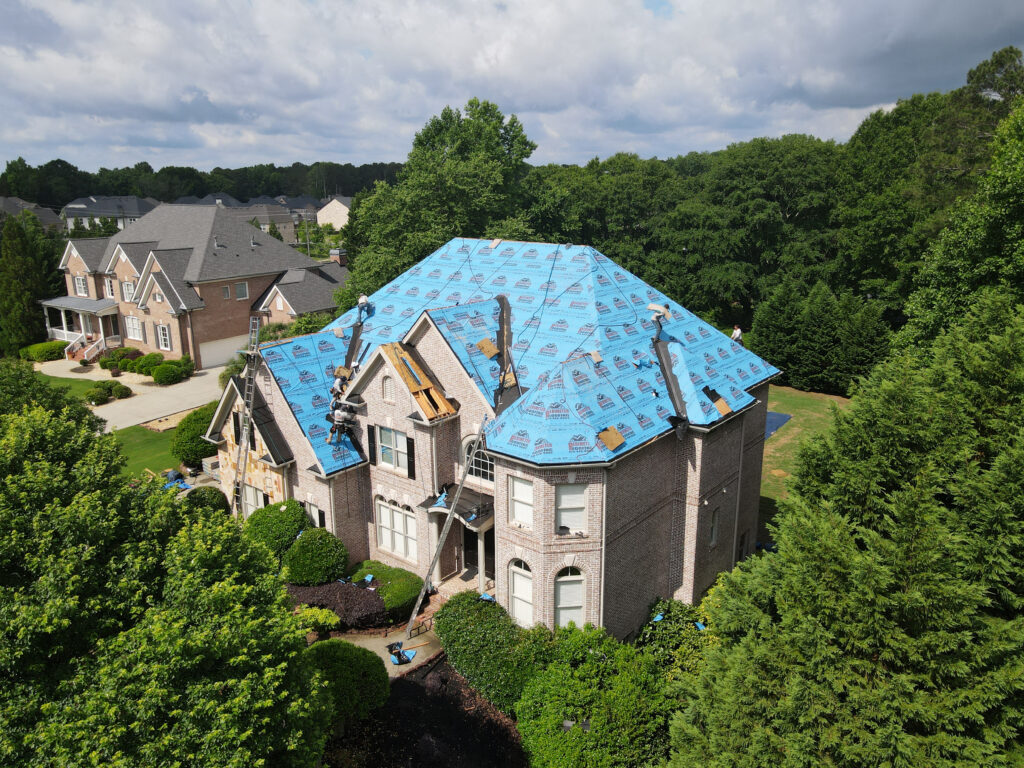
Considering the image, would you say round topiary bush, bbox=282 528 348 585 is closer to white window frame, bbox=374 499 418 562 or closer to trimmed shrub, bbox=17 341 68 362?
white window frame, bbox=374 499 418 562

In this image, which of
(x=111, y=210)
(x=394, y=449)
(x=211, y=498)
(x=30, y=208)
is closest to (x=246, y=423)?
(x=211, y=498)

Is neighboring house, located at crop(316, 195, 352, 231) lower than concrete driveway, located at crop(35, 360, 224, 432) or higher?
higher

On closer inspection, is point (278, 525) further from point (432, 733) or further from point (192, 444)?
point (192, 444)

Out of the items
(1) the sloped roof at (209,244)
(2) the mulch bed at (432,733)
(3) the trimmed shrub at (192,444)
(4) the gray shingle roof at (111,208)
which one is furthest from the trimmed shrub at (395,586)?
(4) the gray shingle roof at (111,208)

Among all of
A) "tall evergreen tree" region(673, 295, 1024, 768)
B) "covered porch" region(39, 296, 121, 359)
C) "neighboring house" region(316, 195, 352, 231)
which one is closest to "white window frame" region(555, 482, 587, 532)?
"tall evergreen tree" region(673, 295, 1024, 768)

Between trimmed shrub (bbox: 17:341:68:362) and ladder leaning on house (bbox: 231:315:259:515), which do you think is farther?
trimmed shrub (bbox: 17:341:68:362)

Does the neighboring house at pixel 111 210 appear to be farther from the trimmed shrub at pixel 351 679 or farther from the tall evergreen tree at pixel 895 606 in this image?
the tall evergreen tree at pixel 895 606

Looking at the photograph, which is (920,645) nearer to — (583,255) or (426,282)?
(583,255)

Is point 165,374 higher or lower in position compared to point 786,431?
higher
